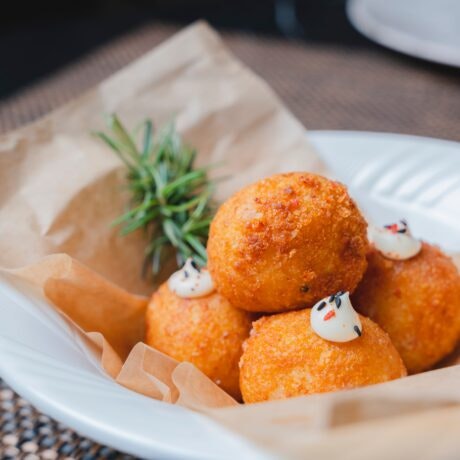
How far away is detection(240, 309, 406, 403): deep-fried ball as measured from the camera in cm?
98

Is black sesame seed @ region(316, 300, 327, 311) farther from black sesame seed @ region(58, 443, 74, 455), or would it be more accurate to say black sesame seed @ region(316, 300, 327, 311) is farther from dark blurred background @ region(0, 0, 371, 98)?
dark blurred background @ region(0, 0, 371, 98)

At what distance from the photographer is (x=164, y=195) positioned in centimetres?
148

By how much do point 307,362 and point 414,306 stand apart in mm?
267

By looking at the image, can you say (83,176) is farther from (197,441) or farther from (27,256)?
(197,441)

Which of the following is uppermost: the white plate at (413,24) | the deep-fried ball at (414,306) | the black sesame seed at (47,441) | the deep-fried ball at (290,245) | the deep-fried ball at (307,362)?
the deep-fried ball at (290,245)

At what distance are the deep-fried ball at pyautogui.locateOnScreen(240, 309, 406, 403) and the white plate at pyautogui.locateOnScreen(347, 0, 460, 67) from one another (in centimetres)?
176

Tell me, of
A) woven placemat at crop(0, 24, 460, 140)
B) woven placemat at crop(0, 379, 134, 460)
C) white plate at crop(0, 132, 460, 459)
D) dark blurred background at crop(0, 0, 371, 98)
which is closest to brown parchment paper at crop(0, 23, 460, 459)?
white plate at crop(0, 132, 460, 459)

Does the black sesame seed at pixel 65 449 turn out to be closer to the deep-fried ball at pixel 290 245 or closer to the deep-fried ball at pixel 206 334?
the deep-fried ball at pixel 206 334

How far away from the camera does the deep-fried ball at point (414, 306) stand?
45.6 inches

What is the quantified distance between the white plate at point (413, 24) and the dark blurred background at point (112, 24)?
0.26 meters

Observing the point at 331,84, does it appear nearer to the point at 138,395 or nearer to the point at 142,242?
the point at 142,242

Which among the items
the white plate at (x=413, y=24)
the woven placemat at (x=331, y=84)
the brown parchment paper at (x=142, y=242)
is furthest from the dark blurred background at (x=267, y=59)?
the brown parchment paper at (x=142, y=242)

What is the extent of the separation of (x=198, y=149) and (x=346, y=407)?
1.07 metres

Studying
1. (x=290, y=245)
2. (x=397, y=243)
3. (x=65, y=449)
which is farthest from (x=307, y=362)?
(x=65, y=449)
